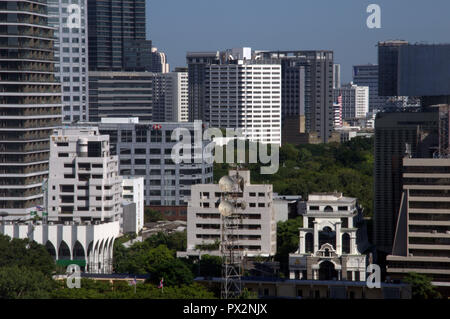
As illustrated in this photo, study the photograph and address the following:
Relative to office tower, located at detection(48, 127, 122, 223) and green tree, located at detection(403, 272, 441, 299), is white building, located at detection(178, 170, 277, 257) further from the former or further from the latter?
green tree, located at detection(403, 272, 441, 299)

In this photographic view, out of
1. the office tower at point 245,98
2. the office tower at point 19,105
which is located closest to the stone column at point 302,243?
the office tower at point 19,105

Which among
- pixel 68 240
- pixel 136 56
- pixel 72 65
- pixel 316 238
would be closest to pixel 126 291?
pixel 68 240

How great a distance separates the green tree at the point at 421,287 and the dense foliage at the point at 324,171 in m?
21.4

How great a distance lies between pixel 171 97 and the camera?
147000 millimetres

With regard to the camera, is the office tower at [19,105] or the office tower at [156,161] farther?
the office tower at [156,161]

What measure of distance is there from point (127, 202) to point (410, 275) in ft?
78.1

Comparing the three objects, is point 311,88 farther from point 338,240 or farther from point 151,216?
point 338,240

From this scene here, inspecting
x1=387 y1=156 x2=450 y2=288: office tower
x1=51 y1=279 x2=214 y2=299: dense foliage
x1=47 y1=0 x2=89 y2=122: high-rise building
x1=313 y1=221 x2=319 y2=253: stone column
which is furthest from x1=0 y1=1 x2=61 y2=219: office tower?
x1=47 y1=0 x2=89 y2=122: high-rise building

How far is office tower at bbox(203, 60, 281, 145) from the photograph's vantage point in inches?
4909

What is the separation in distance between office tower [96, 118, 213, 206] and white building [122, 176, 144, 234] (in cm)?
522

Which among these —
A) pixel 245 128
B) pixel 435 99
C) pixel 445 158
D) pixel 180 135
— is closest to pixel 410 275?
pixel 445 158

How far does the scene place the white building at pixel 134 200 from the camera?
6944 centimetres

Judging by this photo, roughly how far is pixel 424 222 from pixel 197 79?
8168 centimetres

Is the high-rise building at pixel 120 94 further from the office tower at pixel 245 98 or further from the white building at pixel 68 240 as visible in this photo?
the white building at pixel 68 240
